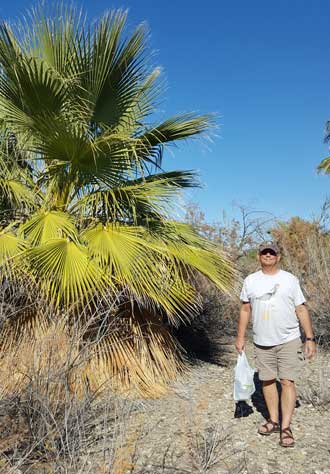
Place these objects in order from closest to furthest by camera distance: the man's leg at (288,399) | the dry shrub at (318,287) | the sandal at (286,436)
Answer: the sandal at (286,436) → the man's leg at (288,399) → the dry shrub at (318,287)

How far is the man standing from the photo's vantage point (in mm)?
4301

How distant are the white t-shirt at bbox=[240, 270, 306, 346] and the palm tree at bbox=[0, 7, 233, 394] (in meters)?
1.19

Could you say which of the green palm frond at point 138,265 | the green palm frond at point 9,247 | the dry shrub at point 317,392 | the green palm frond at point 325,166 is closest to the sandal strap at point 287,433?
the dry shrub at point 317,392

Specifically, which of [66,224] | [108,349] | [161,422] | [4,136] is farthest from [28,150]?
[161,422]

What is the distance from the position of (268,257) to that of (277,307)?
43 cm

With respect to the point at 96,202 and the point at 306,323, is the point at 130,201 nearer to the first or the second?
the point at 96,202

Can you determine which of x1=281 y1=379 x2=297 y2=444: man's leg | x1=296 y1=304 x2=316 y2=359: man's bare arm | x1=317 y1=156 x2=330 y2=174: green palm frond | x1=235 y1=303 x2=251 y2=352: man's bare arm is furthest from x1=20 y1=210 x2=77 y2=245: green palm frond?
x1=317 y1=156 x2=330 y2=174: green palm frond

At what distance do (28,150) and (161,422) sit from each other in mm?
3141

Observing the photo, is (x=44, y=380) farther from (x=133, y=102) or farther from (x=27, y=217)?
(x=133, y=102)

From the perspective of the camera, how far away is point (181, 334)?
27.5 ft

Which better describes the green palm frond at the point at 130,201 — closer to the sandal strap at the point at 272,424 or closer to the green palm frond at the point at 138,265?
the green palm frond at the point at 138,265

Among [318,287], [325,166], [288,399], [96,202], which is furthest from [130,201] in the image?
[325,166]

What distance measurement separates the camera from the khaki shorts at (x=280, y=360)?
4.32 meters

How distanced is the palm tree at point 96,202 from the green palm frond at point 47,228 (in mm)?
14
